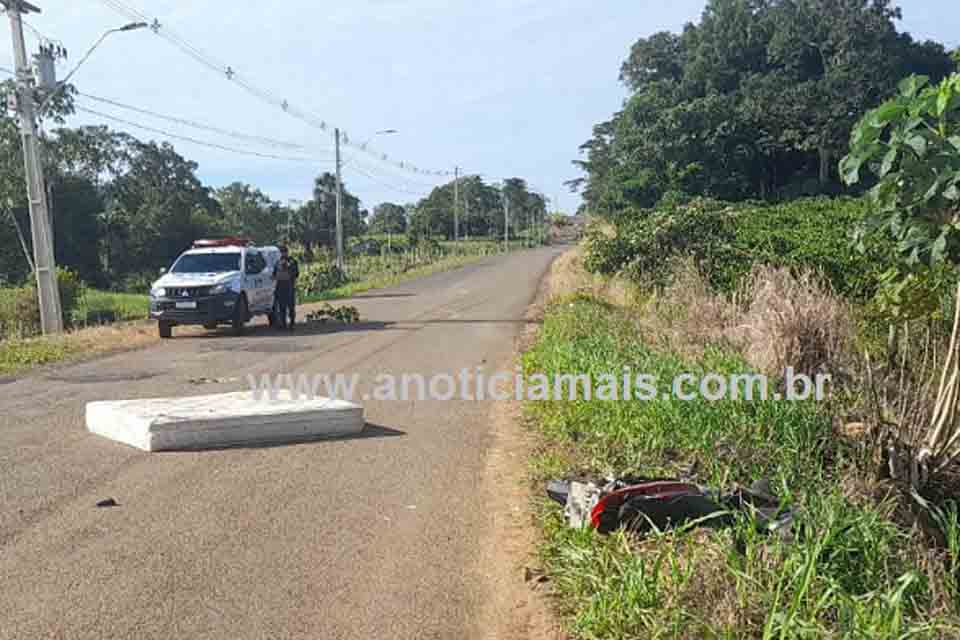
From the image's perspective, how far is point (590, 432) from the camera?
7.15m

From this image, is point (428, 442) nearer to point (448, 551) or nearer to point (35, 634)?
point (448, 551)

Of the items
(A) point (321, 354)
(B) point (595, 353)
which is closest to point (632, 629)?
(B) point (595, 353)

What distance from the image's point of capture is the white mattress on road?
7.18 m

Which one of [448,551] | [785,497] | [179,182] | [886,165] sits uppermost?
[179,182]

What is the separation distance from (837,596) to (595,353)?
5853mm

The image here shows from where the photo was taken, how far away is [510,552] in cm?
503

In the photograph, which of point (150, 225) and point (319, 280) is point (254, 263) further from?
point (150, 225)

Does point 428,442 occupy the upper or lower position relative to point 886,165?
lower

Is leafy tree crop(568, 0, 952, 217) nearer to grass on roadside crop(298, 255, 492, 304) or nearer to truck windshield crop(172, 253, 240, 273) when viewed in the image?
grass on roadside crop(298, 255, 492, 304)

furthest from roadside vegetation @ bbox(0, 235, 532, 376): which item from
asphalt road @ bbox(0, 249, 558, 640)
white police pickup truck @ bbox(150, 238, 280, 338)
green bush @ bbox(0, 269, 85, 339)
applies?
asphalt road @ bbox(0, 249, 558, 640)

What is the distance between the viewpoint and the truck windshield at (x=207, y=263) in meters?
17.1

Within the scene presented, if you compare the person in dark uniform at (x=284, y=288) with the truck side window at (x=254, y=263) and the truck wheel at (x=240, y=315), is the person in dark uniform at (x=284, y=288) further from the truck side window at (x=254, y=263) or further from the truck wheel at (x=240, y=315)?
the truck wheel at (x=240, y=315)

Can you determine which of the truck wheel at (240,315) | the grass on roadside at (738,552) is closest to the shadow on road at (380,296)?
the truck wheel at (240,315)

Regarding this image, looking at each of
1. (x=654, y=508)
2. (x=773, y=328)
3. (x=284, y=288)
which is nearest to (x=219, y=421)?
(x=654, y=508)
